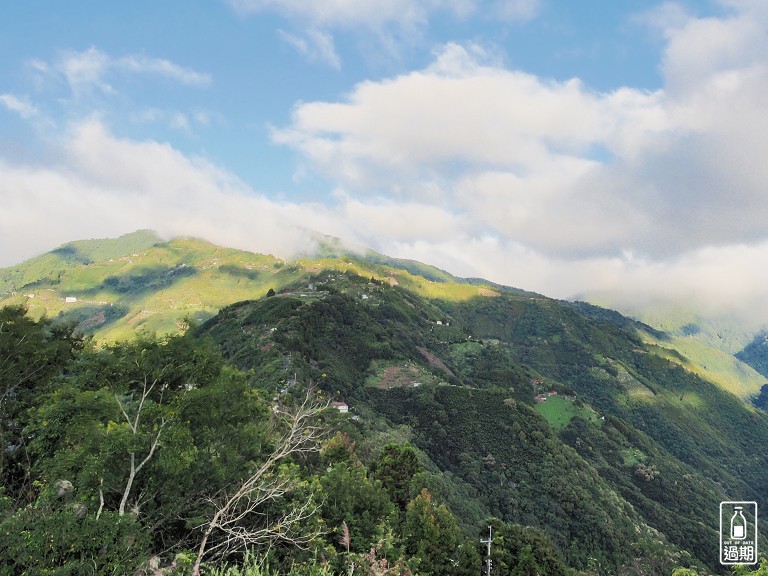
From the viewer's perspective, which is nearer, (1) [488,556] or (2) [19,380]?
(2) [19,380]

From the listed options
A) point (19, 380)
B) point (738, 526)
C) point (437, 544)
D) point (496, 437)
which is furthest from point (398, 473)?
point (496, 437)

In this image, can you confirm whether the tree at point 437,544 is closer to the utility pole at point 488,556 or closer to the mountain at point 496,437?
the utility pole at point 488,556

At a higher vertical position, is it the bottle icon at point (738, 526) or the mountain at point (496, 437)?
the bottle icon at point (738, 526)

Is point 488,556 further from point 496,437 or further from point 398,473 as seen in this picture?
point 496,437

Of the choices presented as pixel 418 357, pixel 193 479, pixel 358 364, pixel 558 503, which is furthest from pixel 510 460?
pixel 193 479

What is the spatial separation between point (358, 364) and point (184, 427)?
121m

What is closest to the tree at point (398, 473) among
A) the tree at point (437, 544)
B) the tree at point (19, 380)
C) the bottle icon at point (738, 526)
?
the tree at point (437, 544)

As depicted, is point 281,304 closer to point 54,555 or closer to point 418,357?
point 418,357

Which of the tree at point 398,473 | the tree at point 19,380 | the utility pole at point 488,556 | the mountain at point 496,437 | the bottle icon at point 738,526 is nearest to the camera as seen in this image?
the bottle icon at point 738,526

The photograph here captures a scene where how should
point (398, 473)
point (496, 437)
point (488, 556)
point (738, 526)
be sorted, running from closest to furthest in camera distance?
point (738, 526) → point (488, 556) → point (398, 473) → point (496, 437)

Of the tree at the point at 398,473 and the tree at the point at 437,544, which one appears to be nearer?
the tree at the point at 437,544

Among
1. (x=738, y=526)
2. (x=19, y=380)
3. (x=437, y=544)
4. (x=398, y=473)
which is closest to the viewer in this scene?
(x=738, y=526)

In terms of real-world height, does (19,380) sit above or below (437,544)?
above

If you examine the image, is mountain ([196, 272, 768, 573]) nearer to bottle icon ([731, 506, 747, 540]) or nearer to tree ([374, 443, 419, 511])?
tree ([374, 443, 419, 511])
